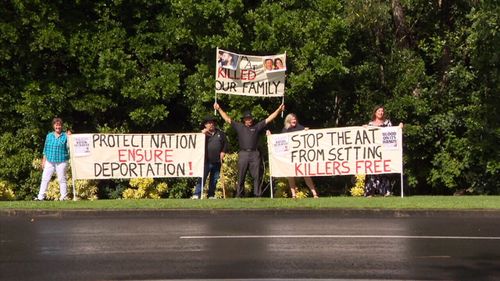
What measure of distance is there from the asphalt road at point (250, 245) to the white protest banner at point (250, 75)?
4.31m

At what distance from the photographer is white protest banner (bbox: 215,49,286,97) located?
19781 millimetres

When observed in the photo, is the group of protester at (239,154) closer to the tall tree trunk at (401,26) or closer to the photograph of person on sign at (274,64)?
the photograph of person on sign at (274,64)

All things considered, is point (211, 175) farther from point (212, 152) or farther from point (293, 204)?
point (293, 204)

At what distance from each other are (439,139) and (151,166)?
684cm

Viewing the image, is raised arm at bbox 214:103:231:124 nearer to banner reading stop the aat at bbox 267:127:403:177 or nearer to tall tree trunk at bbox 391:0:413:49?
banner reading stop the aat at bbox 267:127:403:177

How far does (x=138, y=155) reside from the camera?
19734 mm

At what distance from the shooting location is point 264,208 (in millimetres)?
16453

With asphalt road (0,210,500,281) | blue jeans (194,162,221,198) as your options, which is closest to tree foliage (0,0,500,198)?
blue jeans (194,162,221,198)

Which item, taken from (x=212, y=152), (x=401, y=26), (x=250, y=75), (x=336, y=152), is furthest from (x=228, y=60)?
(x=401, y=26)

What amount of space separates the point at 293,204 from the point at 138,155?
14.3ft

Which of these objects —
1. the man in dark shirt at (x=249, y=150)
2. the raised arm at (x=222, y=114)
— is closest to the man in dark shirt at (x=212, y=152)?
the raised arm at (x=222, y=114)

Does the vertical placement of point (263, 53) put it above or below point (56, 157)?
above

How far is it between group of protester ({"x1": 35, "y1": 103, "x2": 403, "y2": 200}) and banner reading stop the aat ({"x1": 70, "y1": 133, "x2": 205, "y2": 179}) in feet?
0.86

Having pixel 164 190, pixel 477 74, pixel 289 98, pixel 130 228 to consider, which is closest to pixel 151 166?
pixel 164 190
